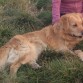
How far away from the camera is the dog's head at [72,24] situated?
6875 mm

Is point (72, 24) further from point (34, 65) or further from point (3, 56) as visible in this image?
point (3, 56)

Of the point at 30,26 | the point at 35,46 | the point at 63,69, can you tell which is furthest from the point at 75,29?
the point at 30,26

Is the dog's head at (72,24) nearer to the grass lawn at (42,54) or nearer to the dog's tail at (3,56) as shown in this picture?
the grass lawn at (42,54)

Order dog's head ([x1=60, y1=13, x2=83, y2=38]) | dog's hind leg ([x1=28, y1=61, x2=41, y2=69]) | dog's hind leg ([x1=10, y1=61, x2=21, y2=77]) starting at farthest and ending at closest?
dog's head ([x1=60, y1=13, x2=83, y2=38])
dog's hind leg ([x1=28, y1=61, x2=41, y2=69])
dog's hind leg ([x1=10, y1=61, x2=21, y2=77])

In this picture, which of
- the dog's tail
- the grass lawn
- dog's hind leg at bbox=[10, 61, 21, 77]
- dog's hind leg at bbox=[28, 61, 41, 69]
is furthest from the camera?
dog's hind leg at bbox=[28, 61, 41, 69]

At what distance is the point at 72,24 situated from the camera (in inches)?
273

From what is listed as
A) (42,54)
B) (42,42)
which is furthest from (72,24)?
(42,54)

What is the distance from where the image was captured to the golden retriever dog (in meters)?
6.50

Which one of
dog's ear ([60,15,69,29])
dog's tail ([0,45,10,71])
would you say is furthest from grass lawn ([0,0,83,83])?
dog's ear ([60,15,69,29])

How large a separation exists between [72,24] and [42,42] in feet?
2.20

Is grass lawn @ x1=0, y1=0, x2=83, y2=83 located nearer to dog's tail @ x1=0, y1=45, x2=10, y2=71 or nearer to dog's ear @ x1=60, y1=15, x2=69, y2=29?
dog's tail @ x1=0, y1=45, x2=10, y2=71

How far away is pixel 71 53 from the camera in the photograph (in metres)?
6.87

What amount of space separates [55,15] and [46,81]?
2140 millimetres

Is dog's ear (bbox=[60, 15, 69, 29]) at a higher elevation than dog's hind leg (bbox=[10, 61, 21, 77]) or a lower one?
higher
